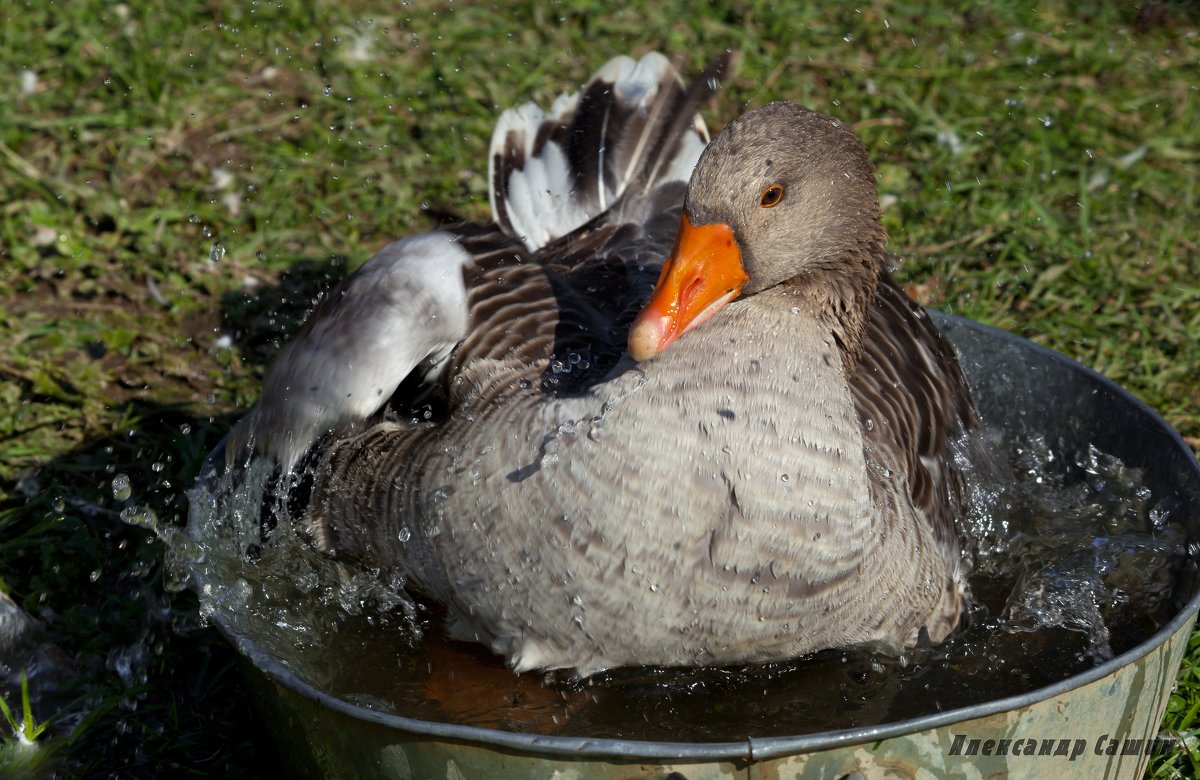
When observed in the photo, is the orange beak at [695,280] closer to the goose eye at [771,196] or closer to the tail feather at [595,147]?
the goose eye at [771,196]

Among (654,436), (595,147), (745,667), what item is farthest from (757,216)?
(595,147)

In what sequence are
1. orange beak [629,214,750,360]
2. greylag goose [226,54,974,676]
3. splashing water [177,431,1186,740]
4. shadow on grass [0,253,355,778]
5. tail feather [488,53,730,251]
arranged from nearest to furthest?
greylag goose [226,54,974,676]
orange beak [629,214,750,360]
splashing water [177,431,1186,740]
shadow on grass [0,253,355,778]
tail feather [488,53,730,251]

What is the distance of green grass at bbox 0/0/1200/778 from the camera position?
3.70 meters

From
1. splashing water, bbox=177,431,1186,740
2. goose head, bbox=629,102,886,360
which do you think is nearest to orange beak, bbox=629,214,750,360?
goose head, bbox=629,102,886,360

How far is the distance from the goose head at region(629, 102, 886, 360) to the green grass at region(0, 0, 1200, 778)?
1564mm

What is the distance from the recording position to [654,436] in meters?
2.59

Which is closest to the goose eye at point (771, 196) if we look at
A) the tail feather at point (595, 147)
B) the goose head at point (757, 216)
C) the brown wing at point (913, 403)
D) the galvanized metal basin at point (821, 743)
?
the goose head at point (757, 216)

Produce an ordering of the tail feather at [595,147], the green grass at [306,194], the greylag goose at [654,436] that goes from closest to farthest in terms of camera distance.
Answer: the greylag goose at [654,436]
the green grass at [306,194]
the tail feather at [595,147]

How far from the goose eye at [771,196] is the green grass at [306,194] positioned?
1.74 m

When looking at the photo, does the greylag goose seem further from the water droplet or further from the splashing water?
the water droplet

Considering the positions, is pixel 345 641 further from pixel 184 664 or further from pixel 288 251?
pixel 288 251

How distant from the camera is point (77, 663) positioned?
341 cm

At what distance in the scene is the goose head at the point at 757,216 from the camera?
2.75 meters

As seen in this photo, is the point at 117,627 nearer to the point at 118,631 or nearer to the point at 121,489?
the point at 118,631
